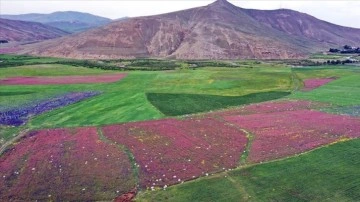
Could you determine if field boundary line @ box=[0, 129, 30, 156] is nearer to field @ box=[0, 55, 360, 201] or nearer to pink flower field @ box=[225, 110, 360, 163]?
field @ box=[0, 55, 360, 201]

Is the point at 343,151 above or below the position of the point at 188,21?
below

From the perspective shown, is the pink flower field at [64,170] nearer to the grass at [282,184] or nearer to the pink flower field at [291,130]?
the grass at [282,184]

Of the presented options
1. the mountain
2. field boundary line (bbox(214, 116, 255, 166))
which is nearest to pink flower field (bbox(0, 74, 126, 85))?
field boundary line (bbox(214, 116, 255, 166))

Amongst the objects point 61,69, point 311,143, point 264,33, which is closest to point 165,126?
point 311,143

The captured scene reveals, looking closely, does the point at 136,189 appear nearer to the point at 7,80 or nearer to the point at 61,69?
the point at 7,80

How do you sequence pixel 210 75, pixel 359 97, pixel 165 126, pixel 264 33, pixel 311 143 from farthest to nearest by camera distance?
1. pixel 264 33
2. pixel 210 75
3. pixel 359 97
4. pixel 165 126
5. pixel 311 143

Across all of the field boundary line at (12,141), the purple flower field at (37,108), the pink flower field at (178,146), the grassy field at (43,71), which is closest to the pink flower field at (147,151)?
the pink flower field at (178,146)
